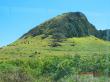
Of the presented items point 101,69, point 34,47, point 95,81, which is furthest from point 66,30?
point 95,81

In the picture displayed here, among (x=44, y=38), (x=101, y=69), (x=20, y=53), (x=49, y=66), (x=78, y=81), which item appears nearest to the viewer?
(x=78, y=81)

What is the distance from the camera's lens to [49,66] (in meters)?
80.9

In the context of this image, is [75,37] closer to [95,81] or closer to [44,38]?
[44,38]

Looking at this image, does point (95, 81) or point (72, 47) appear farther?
point (72, 47)

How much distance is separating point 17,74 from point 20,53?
104 meters

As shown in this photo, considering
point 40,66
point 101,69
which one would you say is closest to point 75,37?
point 40,66

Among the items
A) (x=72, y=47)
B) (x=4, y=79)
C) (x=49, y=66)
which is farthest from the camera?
(x=72, y=47)

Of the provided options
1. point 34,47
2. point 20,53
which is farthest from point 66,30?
point 20,53

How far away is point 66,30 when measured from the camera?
7510 inches

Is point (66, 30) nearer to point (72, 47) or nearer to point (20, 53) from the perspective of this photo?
point (72, 47)

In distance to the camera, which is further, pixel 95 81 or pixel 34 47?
pixel 34 47

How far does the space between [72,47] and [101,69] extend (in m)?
80.1

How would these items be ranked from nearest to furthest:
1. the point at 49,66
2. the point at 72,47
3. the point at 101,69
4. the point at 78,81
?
the point at 78,81 → the point at 101,69 → the point at 49,66 → the point at 72,47

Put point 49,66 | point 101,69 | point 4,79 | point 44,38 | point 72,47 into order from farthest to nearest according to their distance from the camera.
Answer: point 44,38
point 72,47
point 49,66
point 101,69
point 4,79
